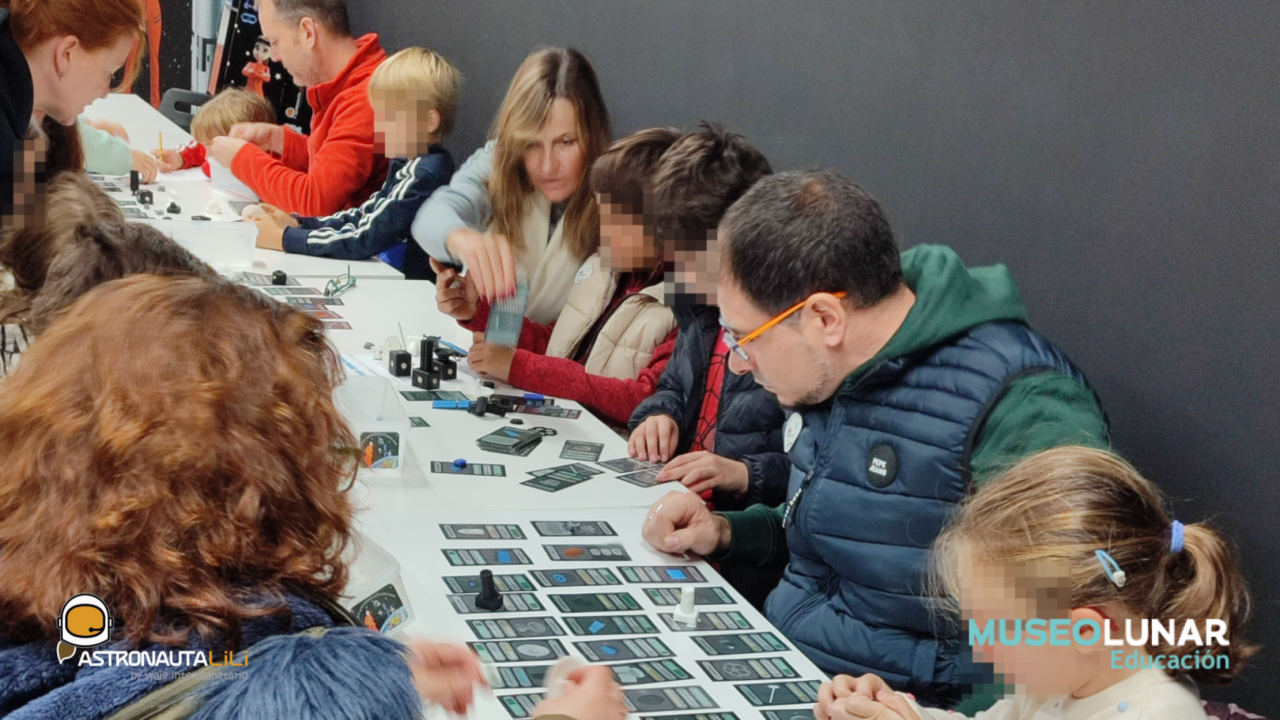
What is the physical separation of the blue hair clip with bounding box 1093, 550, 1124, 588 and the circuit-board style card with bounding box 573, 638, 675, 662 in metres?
0.72

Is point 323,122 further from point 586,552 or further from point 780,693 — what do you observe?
point 780,693

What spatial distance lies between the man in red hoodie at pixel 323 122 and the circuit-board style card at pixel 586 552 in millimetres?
3026

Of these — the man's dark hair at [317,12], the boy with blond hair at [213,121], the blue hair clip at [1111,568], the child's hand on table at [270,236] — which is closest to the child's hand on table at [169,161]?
the boy with blond hair at [213,121]

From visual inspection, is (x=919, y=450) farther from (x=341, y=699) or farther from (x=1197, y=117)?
(x=341, y=699)

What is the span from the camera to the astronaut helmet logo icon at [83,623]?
3.38ft

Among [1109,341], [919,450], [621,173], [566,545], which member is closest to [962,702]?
[919,450]

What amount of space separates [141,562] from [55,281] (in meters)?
1.05

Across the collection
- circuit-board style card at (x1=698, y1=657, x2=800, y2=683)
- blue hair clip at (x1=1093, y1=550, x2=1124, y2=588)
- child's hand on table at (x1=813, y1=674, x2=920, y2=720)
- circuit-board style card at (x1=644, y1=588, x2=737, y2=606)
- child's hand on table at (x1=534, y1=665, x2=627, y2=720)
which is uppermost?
blue hair clip at (x1=1093, y1=550, x2=1124, y2=588)

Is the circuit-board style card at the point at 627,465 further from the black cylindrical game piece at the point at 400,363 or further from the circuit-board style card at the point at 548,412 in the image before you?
the black cylindrical game piece at the point at 400,363

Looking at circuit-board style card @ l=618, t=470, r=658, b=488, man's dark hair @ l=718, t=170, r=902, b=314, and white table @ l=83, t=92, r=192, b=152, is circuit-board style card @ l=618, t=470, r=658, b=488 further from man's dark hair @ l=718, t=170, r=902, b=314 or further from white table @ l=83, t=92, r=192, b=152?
white table @ l=83, t=92, r=192, b=152

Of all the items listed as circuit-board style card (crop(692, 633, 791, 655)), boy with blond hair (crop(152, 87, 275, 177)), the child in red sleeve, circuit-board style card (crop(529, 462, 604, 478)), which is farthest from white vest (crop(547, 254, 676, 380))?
boy with blond hair (crop(152, 87, 275, 177))

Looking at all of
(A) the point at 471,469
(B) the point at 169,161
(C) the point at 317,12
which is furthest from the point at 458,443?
(B) the point at 169,161

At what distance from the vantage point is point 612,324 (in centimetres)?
328

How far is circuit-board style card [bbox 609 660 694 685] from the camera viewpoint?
1764 mm
